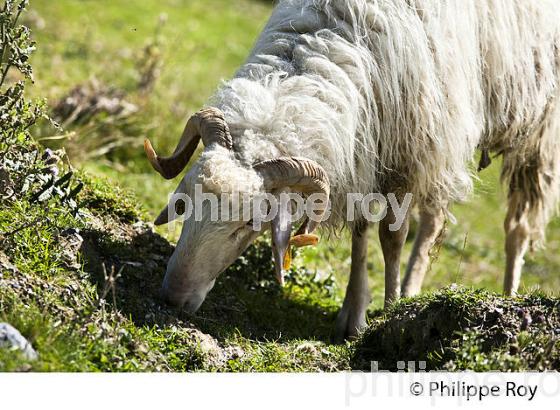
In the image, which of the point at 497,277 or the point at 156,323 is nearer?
the point at 156,323

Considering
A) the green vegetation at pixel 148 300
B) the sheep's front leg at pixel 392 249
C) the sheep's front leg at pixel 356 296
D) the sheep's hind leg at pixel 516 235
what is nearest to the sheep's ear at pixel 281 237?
the green vegetation at pixel 148 300

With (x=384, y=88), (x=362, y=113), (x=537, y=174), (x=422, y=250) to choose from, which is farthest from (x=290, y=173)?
(x=537, y=174)

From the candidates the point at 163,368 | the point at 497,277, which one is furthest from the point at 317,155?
the point at 497,277

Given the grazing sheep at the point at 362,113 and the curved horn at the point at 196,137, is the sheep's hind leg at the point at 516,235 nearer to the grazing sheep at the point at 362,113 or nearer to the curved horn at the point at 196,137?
the grazing sheep at the point at 362,113

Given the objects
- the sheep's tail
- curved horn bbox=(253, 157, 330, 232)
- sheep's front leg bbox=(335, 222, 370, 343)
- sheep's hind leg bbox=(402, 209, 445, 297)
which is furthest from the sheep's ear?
the sheep's tail

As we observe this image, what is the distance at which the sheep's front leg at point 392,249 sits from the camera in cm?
585

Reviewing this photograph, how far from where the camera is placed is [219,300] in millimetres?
5414

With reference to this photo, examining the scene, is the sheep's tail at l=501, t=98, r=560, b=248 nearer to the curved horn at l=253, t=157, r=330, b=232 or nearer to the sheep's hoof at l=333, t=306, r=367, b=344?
the sheep's hoof at l=333, t=306, r=367, b=344

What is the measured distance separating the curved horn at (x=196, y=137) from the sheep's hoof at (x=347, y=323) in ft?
5.23

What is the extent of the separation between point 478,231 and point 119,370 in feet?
23.2

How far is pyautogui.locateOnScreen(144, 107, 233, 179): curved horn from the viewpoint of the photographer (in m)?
4.62

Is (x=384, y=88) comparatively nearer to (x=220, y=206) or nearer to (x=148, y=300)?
(x=220, y=206)

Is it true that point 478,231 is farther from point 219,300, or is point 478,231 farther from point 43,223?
point 43,223

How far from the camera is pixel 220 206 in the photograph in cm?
445
